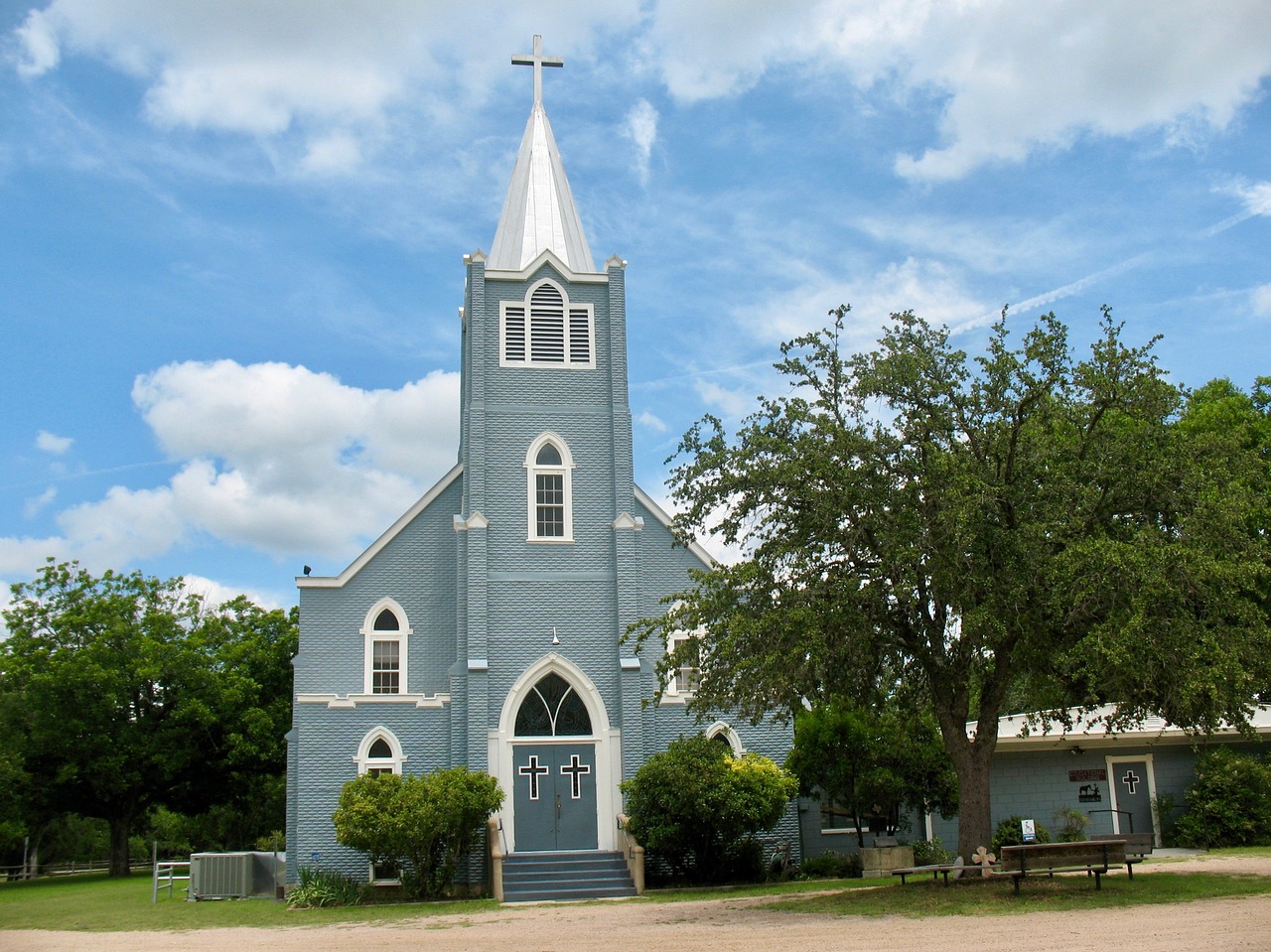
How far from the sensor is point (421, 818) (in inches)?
833

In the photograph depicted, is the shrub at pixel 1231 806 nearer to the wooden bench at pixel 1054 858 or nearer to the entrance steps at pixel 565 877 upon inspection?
the wooden bench at pixel 1054 858

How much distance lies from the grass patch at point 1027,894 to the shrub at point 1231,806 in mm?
8462

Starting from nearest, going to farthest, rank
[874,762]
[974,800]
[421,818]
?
[974,800] → [421,818] → [874,762]

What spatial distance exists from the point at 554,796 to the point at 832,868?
18.6 feet

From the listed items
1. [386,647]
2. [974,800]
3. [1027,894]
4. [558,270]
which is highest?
[558,270]

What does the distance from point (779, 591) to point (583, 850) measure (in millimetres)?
8436

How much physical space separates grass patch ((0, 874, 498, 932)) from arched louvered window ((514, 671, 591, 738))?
4104mm

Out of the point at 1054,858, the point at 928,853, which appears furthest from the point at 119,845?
the point at 1054,858

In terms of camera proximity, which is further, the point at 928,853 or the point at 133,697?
the point at 133,697

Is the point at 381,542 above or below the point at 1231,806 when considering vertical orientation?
above

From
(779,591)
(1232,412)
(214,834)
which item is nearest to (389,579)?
(779,591)

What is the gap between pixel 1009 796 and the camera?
92.8 ft

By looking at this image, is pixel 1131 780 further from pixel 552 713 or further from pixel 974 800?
pixel 552 713

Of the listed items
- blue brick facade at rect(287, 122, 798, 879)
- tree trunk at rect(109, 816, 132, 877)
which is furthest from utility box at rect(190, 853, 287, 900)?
tree trunk at rect(109, 816, 132, 877)
